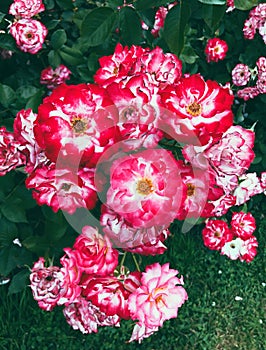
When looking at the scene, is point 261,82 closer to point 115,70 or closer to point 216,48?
point 216,48

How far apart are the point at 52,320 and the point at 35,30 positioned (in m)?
1.15

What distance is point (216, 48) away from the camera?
220 centimetres

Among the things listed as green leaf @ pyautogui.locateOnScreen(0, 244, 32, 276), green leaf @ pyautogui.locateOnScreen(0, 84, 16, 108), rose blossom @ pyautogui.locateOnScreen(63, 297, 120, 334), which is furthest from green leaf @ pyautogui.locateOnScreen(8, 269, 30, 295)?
green leaf @ pyautogui.locateOnScreen(0, 84, 16, 108)

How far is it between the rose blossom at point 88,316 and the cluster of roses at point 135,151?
25cm

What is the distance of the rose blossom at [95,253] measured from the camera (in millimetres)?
934

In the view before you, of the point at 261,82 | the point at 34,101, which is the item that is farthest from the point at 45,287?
the point at 261,82

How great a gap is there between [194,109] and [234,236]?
1169 millimetres

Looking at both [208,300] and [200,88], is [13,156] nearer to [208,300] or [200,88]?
[200,88]

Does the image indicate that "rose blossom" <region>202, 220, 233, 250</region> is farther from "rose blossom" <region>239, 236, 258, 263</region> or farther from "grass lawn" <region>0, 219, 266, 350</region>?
"grass lawn" <region>0, 219, 266, 350</region>

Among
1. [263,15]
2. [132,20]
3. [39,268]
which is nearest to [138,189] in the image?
[132,20]

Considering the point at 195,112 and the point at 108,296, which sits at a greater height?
the point at 195,112

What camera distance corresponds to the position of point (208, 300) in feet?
Result: 7.48

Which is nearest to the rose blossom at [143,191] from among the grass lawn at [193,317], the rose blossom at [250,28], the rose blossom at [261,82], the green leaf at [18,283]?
the green leaf at [18,283]

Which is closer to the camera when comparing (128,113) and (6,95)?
(128,113)
